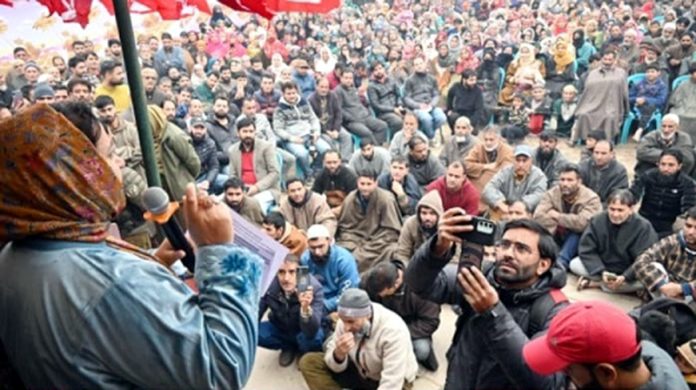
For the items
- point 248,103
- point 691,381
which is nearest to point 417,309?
point 691,381

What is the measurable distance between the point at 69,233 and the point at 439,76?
10612 millimetres

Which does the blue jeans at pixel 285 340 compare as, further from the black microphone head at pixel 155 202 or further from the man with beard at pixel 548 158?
the man with beard at pixel 548 158

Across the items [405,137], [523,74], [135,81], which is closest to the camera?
[135,81]

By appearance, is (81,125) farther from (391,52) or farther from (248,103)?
(391,52)

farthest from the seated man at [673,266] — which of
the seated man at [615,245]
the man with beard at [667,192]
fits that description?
the man with beard at [667,192]

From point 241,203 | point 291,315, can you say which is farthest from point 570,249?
point 241,203

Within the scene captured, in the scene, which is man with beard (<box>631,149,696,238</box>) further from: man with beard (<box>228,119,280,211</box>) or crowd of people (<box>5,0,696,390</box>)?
man with beard (<box>228,119,280,211</box>)

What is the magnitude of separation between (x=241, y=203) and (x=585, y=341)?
149 inches

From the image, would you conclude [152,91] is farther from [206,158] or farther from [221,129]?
[206,158]

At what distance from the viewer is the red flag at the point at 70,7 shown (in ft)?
9.31

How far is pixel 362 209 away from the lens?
5531 millimetres

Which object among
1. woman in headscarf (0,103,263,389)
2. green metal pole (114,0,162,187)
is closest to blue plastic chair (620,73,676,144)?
green metal pole (114,0,162,187)

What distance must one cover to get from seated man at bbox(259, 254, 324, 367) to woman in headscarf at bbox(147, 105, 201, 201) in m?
1.00

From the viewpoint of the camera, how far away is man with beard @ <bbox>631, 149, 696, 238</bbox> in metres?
5.36
